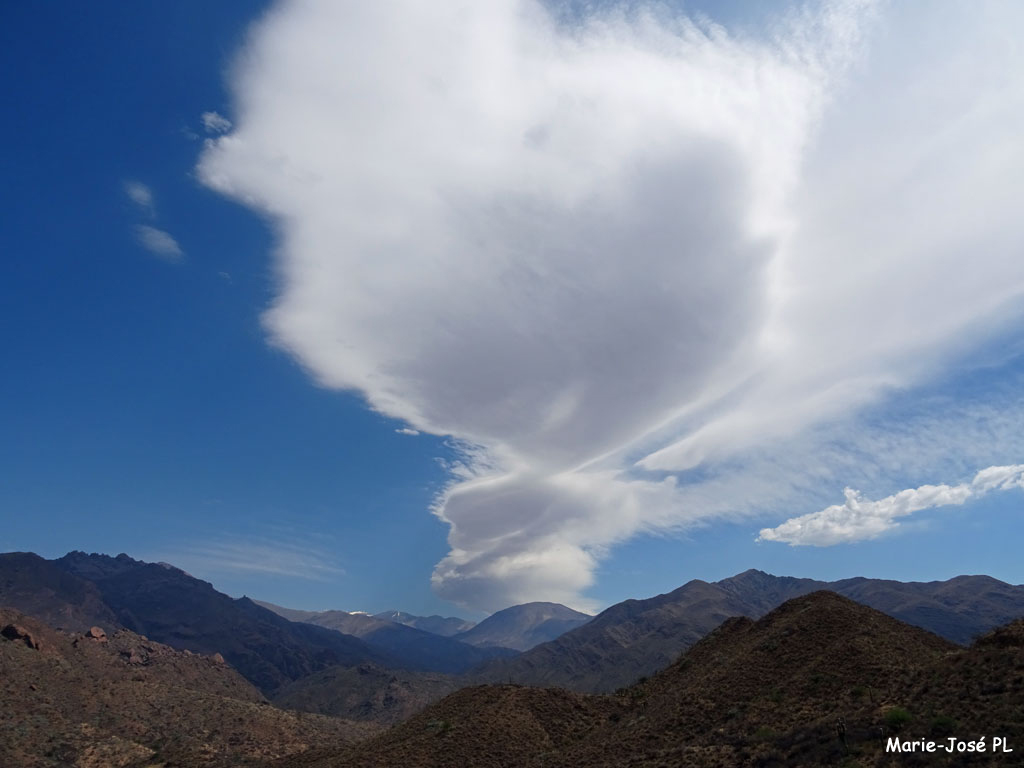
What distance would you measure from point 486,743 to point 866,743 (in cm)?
2607

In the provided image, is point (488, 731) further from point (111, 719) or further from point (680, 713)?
point (111, 719)

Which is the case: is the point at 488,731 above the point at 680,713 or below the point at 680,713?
below

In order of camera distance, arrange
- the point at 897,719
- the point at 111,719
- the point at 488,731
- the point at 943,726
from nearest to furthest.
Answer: the point at 943,726 < the point at 897,719 < the point at 488,731 < the point at 111,719

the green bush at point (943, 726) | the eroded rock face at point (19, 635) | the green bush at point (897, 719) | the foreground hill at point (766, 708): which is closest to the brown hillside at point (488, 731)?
the foreground hill at point (766, 708)

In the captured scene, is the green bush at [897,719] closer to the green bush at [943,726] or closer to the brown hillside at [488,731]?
the green bush at [943,726]

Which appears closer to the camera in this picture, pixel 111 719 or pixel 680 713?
pixel 680 713

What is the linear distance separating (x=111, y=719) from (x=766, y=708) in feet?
278

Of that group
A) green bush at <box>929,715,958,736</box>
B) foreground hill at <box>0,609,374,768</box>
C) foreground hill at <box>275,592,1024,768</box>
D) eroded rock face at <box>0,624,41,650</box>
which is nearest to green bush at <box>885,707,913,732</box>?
foreground hill at <box>275,592,1024,768</box>

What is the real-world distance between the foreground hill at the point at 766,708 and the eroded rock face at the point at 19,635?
79.7 meters

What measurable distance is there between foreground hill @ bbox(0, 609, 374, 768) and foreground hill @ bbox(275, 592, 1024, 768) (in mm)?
28610

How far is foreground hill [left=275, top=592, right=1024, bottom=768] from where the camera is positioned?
26359mm

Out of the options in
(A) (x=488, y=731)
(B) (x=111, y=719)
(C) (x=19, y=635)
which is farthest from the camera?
(C) (x=19, y=635)

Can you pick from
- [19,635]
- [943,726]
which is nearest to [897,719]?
[943,726]

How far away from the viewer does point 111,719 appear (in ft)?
253
